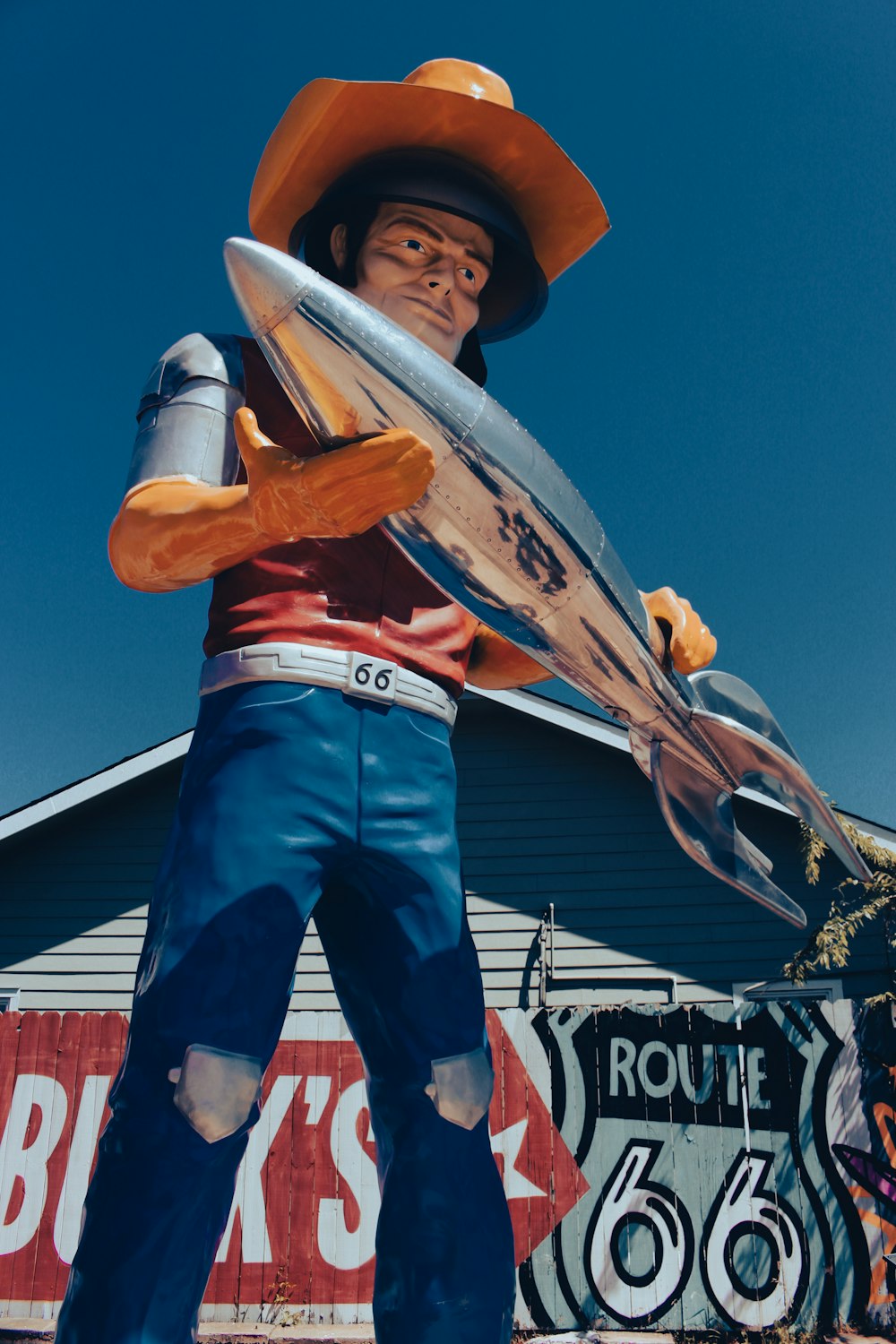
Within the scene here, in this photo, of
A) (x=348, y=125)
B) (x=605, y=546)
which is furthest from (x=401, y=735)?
(x=348, y=125)

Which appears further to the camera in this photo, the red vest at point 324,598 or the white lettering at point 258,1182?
the white lettering at point 258,1182

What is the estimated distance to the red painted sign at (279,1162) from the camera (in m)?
6.32

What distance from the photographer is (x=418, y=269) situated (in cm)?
239

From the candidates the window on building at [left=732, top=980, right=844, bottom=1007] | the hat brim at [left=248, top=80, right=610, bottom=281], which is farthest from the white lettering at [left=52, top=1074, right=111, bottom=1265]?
the hat brim at [left=248, top=80, right=610, bottom=281]

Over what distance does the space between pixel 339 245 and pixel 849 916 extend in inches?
273

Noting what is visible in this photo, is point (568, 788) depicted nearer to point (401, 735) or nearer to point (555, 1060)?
point (555, 1060)

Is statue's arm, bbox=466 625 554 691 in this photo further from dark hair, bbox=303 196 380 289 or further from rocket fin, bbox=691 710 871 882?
dark hair, bbox=303 196 380 289

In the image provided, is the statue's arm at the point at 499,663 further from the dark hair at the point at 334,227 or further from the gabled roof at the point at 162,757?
the gabled roof at the point at 162,757

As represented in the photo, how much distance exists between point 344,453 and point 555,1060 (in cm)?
569

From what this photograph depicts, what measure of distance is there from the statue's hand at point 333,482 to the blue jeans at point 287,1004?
1.21ft

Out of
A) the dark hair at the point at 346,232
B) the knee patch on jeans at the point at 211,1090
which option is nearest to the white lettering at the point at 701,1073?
the knee patch on jeans at the point at 211,1090

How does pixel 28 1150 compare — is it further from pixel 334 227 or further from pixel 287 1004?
pixel 334 227

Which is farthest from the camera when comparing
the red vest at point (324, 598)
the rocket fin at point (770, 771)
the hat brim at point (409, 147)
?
the rocket fin at point (770, 771)

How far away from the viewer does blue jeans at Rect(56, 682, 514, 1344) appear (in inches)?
70.8
